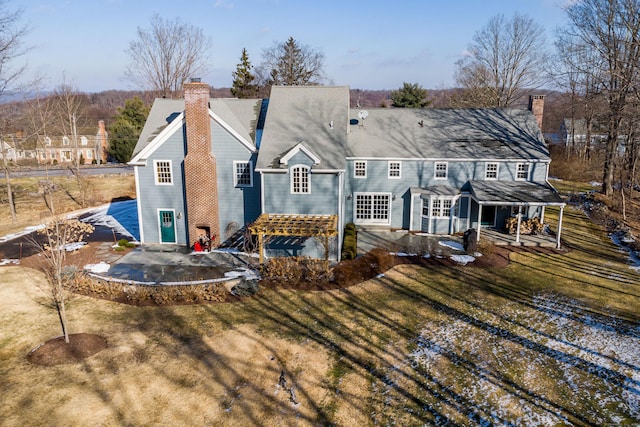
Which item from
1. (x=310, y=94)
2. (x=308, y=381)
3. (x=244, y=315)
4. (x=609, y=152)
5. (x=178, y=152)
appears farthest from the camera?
(x=609, y=152)

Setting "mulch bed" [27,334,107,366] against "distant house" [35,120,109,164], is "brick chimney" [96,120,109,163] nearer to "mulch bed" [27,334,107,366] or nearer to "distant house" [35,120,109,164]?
"distant house" [35,120,109,164]

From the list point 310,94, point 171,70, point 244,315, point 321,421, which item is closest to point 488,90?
point 310,94

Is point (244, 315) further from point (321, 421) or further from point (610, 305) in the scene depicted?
point (610, 305)

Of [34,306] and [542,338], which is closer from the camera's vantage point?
[542,338]

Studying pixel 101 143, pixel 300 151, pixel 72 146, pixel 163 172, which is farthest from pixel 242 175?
pixel 72 146

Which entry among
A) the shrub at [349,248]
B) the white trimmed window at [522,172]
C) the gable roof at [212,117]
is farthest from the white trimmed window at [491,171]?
the gable roof at [212,117]

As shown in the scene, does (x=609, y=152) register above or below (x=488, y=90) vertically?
below

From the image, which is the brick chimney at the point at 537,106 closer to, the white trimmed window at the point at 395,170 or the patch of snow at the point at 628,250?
the patch of snow at the point at 628,250
